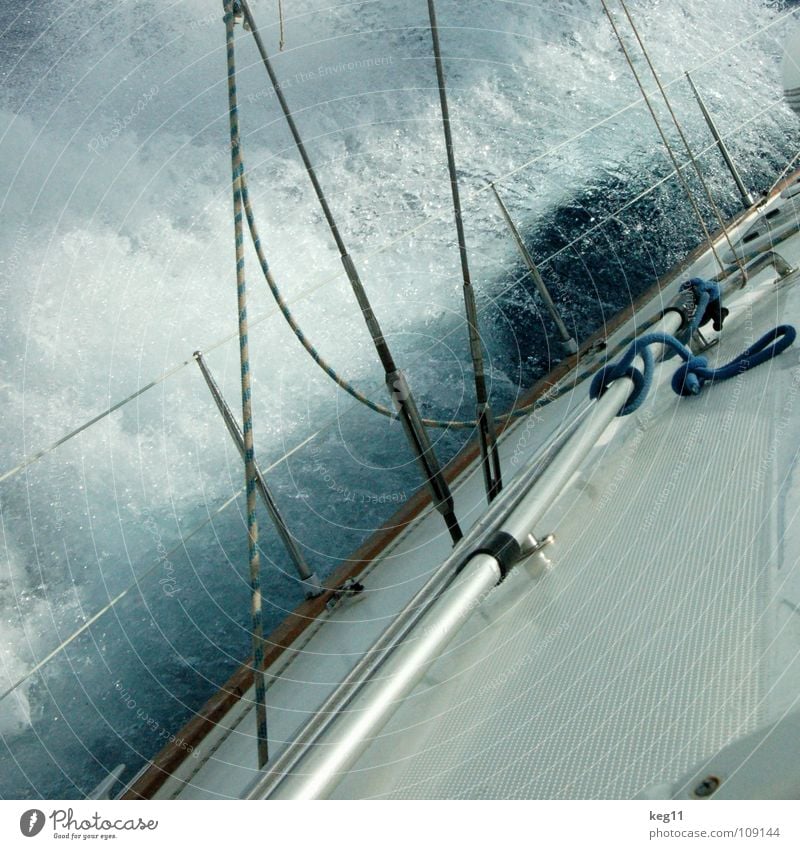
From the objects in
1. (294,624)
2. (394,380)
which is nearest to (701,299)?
(394,380)

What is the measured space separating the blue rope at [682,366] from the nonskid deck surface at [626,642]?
2cm

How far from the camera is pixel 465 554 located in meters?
0.91

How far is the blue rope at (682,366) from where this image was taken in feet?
3.52

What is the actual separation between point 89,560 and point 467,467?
97 cm

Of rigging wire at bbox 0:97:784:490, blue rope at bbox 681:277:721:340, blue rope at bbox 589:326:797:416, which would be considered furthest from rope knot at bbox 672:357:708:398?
rigging wire at bbox 0:97:784:490

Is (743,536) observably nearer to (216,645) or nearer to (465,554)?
(465,554)

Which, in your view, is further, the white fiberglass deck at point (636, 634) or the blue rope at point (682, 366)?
the blue rope at point (682, 366)

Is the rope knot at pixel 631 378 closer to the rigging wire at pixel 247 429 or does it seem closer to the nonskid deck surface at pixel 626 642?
the nonskid deck surface at pixel 626 642

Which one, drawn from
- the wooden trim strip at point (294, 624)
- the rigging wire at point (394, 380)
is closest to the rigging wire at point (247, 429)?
the rigging wire at point (394, 380)

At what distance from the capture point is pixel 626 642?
78 cm

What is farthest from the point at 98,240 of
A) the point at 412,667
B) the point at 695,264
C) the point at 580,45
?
the point at 412,667

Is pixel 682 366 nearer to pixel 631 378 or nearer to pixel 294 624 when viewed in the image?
pixel 631 378

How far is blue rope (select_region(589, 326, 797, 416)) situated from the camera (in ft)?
3.52

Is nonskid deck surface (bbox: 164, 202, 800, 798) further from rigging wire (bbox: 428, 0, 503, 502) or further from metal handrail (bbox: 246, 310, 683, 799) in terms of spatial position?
rigging wire (bbox: 428, 0, 503, 502)
